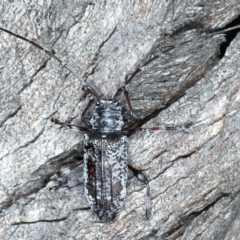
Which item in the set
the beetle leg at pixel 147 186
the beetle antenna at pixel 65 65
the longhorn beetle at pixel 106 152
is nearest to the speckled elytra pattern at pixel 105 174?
the longhorn beetle at pixel 106 152

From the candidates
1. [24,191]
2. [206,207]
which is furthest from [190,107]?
[24,191]

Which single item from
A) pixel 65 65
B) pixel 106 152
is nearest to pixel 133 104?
pixel 106 152

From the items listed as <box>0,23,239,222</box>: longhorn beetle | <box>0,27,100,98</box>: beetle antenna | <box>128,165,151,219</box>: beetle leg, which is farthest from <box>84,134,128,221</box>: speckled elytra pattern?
<box>0,27,100,98</box>: beetle antenna

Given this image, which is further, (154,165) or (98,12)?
(154,165)

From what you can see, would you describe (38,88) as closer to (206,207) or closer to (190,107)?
(190,107)

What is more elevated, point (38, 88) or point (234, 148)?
point (38, 88)

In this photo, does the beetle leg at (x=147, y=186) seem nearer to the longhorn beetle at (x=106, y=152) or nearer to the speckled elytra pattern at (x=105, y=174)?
the longhorn beetle at (x=106, y=152)
